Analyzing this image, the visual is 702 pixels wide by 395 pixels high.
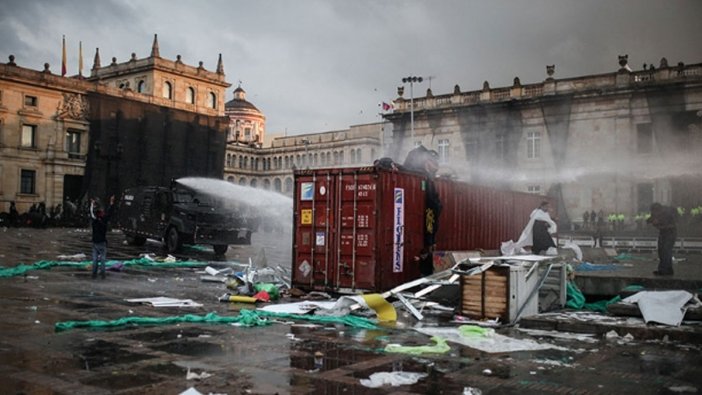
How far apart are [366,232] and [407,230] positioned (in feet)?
3.63

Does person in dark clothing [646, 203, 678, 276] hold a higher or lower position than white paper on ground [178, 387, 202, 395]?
higher

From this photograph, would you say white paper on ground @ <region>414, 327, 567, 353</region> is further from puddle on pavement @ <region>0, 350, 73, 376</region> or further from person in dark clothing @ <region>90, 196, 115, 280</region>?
→ person in dark clothing @ <region>90, 196, 115, 280</region>

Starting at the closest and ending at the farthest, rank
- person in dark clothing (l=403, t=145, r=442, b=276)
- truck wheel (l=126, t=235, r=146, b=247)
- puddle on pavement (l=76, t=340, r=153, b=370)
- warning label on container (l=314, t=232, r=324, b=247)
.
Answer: puddle on pavement (l=76, t=340, r=153, b=370)
warning label on container (l=314, t=232, r=324, b=247)
person in dark clothing (l=403, t=145, r=442, b=276)
truck wheel (l=126, t=235, r=146, b=247)

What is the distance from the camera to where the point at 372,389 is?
18.7 ft

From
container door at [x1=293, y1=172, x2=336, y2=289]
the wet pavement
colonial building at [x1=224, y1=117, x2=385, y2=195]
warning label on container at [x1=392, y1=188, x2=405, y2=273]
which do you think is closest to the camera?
the wet pavement

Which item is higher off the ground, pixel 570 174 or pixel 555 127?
pixel 555 127

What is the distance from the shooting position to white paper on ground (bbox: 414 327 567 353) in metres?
7.73

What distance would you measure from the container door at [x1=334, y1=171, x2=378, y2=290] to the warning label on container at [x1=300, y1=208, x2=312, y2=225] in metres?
0.79

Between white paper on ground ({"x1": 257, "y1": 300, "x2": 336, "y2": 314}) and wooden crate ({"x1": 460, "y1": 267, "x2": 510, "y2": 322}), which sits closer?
wooden crate ({"x1": 460, "y1": 267, "x2": 510, "y2": 322})

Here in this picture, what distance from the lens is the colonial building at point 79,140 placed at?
175 feet

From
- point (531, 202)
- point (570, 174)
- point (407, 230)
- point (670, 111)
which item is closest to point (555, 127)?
point (570, 174)

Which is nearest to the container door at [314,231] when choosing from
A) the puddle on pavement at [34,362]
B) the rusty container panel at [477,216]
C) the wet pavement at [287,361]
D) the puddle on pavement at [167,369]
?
the wet pavement at [287,361]

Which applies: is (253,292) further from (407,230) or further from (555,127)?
(555,127)

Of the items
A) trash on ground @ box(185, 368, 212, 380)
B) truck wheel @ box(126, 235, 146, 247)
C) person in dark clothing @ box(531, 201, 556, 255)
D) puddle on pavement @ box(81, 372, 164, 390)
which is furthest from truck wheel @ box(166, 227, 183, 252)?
trash on ground @ box(185, 368, 212, 380)
